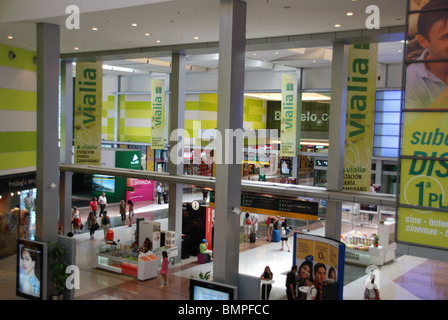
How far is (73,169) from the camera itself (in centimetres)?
1959

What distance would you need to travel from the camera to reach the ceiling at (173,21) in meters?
10.3

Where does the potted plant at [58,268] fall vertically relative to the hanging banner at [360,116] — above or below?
below

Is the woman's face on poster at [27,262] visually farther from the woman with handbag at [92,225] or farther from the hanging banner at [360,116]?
the hanging banner at [360,116]

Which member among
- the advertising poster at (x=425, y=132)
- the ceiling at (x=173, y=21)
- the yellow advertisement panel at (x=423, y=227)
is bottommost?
the yellow advertisement panel at (x=423, y=227)

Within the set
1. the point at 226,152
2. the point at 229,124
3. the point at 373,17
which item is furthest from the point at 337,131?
the point at 226,152

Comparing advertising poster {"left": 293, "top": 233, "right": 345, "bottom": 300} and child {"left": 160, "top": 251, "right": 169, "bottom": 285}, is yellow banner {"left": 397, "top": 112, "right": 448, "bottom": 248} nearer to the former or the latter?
advertising poster {"left": 293, "top": 233, "right": 345, "bottom": 300}

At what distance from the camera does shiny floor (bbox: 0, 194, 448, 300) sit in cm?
1364

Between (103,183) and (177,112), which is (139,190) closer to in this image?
(103,183)

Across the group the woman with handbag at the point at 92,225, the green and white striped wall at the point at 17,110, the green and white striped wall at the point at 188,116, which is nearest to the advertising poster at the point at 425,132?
the green and white striped wall at the point at 17,110

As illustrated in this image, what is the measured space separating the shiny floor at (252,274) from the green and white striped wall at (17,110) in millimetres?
3592

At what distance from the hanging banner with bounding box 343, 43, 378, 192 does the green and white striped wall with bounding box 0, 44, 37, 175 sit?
11.2 metres

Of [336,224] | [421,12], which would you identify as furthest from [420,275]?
[421,12]

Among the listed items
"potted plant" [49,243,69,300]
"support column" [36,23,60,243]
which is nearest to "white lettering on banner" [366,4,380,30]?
"support column" [36,23,60,243]
